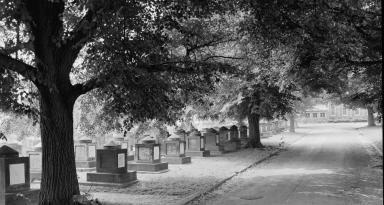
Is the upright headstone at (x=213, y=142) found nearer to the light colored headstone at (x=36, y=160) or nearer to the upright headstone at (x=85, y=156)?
the upright headstone at (x=85, y=156)

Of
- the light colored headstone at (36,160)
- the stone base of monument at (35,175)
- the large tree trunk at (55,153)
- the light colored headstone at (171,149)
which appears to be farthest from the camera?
the light colored headstone at (171,149)

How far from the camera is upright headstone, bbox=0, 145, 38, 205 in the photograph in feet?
33.1

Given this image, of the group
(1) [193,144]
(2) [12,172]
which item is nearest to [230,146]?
(1) [193,144]

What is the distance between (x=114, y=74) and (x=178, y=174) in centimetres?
872

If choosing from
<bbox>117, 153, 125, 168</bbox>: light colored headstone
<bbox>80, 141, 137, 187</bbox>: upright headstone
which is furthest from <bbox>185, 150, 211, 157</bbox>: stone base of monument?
<bbox>117, 153, 125, 168</bbox>: light colored headstone

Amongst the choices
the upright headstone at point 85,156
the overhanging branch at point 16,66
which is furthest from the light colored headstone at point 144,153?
the overhanging branch at point 16,66

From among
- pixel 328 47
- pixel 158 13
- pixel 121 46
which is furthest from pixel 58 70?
pixel 328 47

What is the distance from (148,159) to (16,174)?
23.7 feet

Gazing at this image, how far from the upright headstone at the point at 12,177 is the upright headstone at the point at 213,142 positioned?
15.5 metres

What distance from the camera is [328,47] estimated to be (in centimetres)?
1194

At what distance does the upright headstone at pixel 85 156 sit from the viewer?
18938mm

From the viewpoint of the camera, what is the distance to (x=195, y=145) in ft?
78.6

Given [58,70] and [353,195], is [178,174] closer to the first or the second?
[353,195]

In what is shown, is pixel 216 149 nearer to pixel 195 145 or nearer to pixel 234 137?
pixel 195 145
